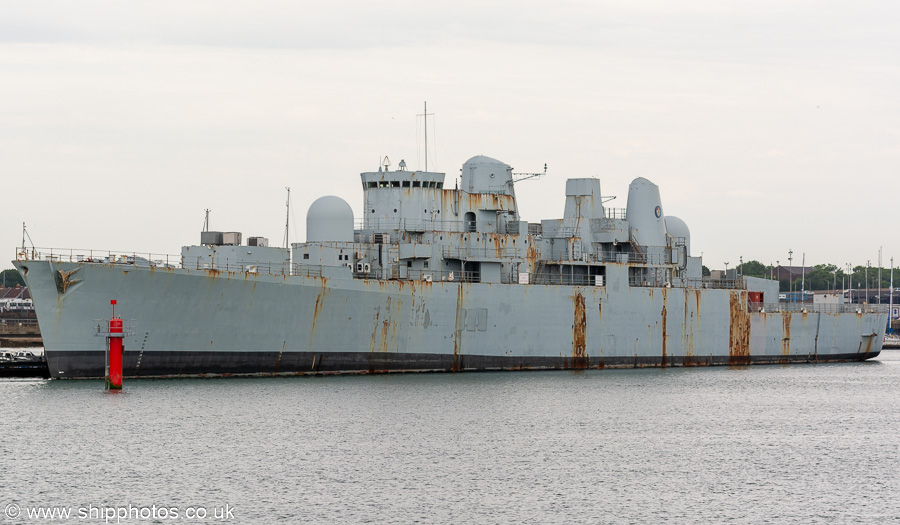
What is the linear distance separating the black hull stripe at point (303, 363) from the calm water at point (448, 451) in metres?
0.62

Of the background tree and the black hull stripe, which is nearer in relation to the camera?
the black hull stripe

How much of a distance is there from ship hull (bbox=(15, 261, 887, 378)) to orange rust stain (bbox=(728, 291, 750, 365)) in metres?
0.06

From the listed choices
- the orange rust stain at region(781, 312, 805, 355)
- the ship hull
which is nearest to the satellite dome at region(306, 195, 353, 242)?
the ship hull

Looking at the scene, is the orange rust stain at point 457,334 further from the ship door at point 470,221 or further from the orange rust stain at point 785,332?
the orange rust stain at point 785,332

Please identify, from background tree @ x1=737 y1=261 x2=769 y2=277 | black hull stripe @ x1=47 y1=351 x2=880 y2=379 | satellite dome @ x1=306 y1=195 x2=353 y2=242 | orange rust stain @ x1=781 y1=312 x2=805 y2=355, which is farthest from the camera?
background tree @ x1=737 y1=261 x2=769 y2=277

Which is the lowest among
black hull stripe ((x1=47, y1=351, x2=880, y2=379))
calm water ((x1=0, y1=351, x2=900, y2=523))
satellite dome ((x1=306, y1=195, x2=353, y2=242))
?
calm water ((x1=0, y1=351, x2=900, y2=523))

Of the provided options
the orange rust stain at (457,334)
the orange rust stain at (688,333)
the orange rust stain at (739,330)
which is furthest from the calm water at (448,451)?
the orange rust stain at (739,330)

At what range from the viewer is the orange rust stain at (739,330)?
48062mm

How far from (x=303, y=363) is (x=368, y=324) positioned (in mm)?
2585

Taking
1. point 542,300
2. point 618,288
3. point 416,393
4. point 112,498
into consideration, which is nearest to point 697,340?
point 618,288

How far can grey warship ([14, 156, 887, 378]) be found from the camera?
33938 millimetres

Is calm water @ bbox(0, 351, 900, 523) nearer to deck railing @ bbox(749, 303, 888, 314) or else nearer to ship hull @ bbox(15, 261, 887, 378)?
ship hull @ bbox(15, 261, 887, 378)

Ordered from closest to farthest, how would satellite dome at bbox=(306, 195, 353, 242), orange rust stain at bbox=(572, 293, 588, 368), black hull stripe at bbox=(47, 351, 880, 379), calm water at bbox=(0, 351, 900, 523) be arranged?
1. calm water at bbox=(0, 351, 900, 523)
2. black hull stripe at bbox=(47, 351, 880, 379)
3. satellite dome at bbox=(306, 195, 353, 242)
4. orange rust stain at bbox=(572, 293, 588, 368)

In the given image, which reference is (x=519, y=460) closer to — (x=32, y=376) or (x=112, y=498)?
(x=112, y=498)
